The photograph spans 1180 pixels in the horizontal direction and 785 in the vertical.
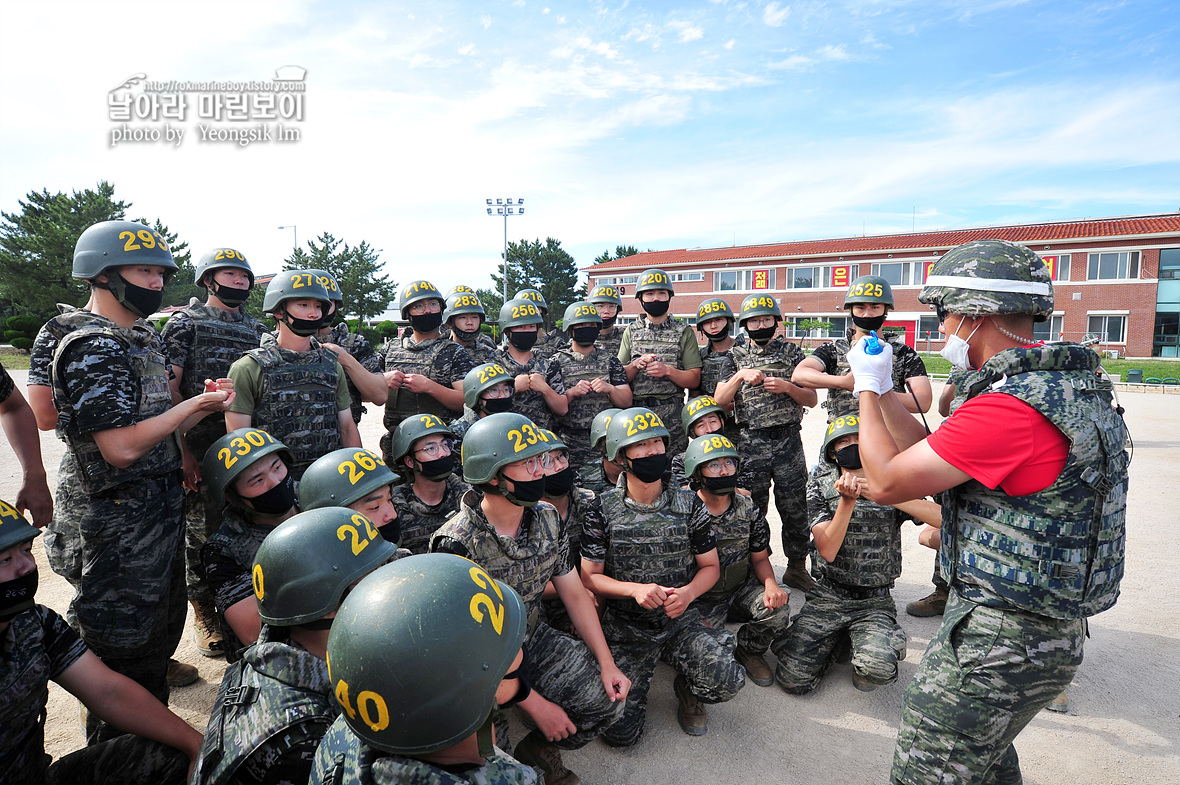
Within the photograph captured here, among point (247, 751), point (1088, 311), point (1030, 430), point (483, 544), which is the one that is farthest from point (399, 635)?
point (1088, 311)

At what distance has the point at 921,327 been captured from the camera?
128 ft

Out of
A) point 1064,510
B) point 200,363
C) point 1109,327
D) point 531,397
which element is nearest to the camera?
point 1064,510

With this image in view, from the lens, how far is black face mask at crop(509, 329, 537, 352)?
6530 millimetres

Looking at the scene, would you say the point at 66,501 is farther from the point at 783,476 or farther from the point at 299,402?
the point at 783,476

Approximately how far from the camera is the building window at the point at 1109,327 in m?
35.0

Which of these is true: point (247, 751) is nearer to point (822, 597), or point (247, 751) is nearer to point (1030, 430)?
point (1030, 430)

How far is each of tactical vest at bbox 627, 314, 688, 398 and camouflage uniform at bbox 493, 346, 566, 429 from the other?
939 mm

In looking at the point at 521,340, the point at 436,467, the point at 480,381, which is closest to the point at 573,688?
the point at 436,467

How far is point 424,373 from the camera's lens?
21.2 ft

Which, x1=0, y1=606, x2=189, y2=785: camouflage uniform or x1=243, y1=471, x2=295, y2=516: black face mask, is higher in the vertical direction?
x1=243, y1=471, x2=295, y2=516: black face mask

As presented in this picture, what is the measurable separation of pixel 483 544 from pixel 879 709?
2847 mm

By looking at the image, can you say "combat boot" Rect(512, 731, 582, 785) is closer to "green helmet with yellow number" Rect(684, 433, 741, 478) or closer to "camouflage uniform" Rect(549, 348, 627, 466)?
"green helmet with yellow number" Rect(684, 433, 741, 478)

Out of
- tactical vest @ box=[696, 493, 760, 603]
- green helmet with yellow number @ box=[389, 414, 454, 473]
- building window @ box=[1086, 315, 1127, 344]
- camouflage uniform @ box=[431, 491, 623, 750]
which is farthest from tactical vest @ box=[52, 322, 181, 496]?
building window @ box=[1086, 315, 1127, 344]

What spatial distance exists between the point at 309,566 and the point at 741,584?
11.1 ft
